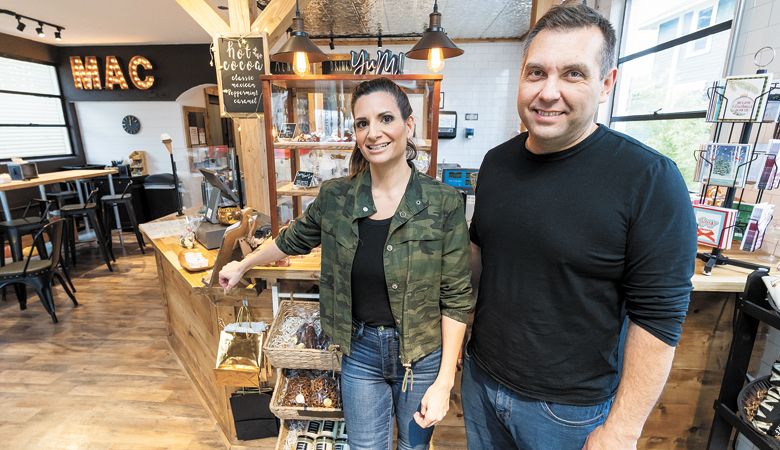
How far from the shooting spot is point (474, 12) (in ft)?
15.0

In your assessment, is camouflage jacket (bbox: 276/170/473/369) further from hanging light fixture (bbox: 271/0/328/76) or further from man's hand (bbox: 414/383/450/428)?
hanging light fixture (bbox: 271/0/328/76)

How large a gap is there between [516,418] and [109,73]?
8.44 meters

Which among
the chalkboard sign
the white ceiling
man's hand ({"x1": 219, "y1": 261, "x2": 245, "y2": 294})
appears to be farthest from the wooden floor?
the white ceiling

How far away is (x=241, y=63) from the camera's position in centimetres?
282

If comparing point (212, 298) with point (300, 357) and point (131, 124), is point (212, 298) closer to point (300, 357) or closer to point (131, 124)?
point (300, 357)

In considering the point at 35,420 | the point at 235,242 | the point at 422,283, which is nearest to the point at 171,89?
the point at 35,420

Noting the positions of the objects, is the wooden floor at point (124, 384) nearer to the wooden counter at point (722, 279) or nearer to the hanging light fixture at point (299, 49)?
the wooden counter at point (722, 279)

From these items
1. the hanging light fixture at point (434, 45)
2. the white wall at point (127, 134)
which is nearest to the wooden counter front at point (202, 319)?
the hanging light fixture at point (434, 45)

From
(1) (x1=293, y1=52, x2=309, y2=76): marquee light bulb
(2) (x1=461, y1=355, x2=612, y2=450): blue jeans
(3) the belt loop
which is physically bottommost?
(2) (x1=461, y1=355, x2=612, y2=450): blue jeans

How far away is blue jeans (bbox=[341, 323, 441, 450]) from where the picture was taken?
1290 millimetres

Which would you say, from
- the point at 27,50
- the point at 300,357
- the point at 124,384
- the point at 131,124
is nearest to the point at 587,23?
the point at 300,357

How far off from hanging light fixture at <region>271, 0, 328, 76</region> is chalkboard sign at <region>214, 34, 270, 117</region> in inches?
8.1

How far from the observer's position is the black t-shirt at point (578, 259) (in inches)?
32.2

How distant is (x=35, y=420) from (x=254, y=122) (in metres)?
2.45
